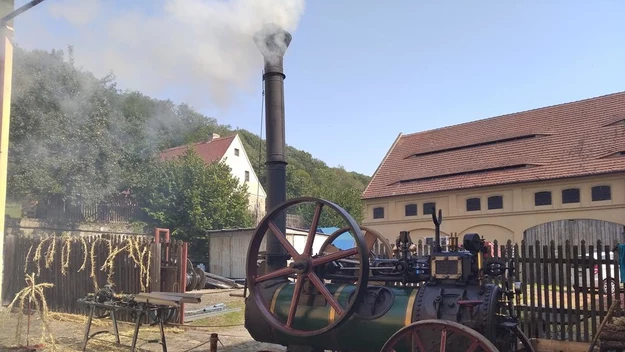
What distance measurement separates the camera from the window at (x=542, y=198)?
21562 millimetres

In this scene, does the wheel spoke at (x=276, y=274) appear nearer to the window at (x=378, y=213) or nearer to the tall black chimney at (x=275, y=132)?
the tall black chimney at (x=275, y=132)

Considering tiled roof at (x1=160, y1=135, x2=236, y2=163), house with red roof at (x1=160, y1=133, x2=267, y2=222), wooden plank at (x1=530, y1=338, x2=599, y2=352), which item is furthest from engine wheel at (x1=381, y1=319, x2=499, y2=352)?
tiled roof at (x1=160, y1=135, x2=236, y2=163)

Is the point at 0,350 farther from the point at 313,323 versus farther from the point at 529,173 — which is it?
the point at 529,173

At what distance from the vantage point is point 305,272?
16.2 ft

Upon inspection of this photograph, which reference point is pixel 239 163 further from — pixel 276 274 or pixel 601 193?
pixel 276 274

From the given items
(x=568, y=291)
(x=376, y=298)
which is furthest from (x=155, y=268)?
(x=568, y=291)

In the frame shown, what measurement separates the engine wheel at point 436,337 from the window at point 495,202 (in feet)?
64.7

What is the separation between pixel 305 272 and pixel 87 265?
7569 millimetres

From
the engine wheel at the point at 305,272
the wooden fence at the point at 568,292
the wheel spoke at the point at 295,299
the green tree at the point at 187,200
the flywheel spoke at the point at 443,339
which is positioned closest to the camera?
the flywheel spoke at the point at 443,339

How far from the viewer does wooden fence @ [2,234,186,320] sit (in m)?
9.95

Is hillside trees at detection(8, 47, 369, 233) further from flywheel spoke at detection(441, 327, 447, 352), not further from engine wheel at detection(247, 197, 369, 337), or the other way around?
flywheel spoke at detection(441, 327, 447, 352)

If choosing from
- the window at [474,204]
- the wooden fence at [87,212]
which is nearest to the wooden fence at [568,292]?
the window at [474,204]

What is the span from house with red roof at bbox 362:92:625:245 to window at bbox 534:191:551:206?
4 cm

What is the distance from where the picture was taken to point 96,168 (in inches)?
961
